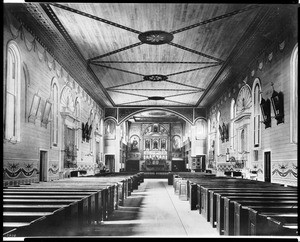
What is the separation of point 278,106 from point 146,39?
4.23 m

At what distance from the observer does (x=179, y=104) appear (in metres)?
21.9

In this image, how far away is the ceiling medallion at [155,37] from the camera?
976cm

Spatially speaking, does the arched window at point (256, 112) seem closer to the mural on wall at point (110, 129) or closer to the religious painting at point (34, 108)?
the religious painting at point (34, 108)

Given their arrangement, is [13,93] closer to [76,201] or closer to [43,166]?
[43,166]

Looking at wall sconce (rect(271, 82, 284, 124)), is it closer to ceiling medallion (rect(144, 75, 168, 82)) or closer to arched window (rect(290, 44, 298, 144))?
arched window (rect(290, 44, 298, 144))

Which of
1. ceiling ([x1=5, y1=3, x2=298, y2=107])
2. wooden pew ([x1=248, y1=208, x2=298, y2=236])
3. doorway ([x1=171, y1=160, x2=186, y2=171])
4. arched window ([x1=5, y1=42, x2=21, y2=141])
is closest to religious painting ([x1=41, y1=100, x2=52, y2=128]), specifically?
ceiling ([x1=5, y1=3, x2=298, y2=107])

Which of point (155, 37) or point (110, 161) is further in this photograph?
point (110, 161)

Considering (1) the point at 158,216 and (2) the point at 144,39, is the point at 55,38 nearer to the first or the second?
(2) the point at 144,39

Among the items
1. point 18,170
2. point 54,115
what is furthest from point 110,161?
point 18,170

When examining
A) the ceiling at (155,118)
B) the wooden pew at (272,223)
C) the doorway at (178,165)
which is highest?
the ceiling at (155,118)

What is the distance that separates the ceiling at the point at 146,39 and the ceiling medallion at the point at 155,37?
0.03 metres

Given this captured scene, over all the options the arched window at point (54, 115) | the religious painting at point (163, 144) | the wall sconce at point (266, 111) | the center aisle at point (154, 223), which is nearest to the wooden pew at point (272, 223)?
the center aisle at point (154, 223)

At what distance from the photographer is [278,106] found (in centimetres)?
913

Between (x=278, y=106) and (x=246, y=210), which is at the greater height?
(x=278, y=106)
